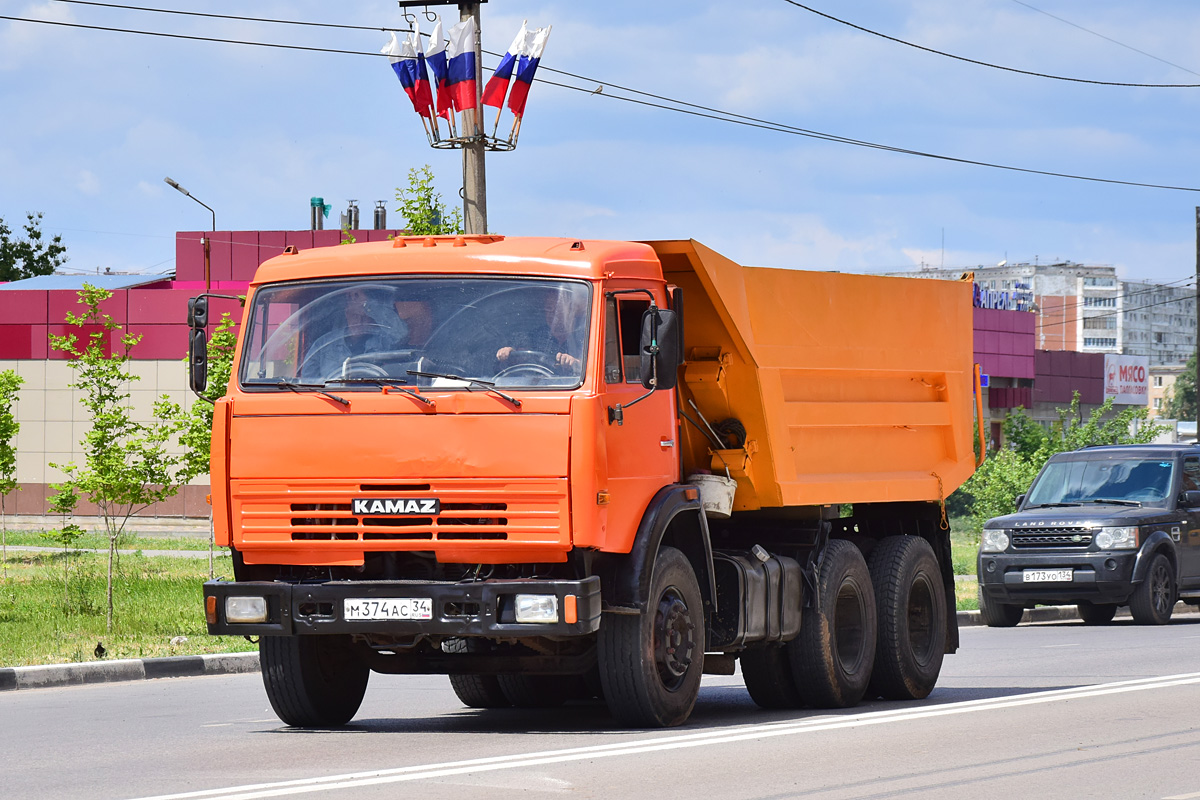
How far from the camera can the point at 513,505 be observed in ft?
28.0

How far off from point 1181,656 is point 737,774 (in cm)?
848

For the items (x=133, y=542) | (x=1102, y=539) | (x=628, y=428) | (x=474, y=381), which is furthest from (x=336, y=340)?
(x=133, y=542)

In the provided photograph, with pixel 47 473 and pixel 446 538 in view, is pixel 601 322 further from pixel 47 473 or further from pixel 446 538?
pixel 47 473

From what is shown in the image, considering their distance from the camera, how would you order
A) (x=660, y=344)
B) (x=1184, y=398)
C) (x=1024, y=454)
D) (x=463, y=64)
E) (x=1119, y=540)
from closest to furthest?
(x=660, y=344)
(x=463, y=64)
(x=1119, y=540)
(x=1024, y=454)
(x=1184, y=398)

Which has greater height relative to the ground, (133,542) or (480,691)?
(480,691)

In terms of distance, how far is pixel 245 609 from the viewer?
8906mm

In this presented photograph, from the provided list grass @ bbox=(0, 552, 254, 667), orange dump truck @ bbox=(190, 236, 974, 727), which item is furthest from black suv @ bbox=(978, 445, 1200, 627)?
orange dump truck @ bbox=(190, 236, 974, 727)

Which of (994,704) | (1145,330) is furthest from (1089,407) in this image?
(1145,330)

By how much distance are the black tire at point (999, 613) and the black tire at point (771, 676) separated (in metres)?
9.48

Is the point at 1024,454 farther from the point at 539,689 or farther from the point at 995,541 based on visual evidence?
the point at 539,689

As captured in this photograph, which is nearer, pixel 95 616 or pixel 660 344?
pixel 660 344

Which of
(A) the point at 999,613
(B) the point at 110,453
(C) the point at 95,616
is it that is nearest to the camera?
(C) the point at 95,616

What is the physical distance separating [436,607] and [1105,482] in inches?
552

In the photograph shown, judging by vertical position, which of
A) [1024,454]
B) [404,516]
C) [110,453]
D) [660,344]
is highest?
[660,344]
